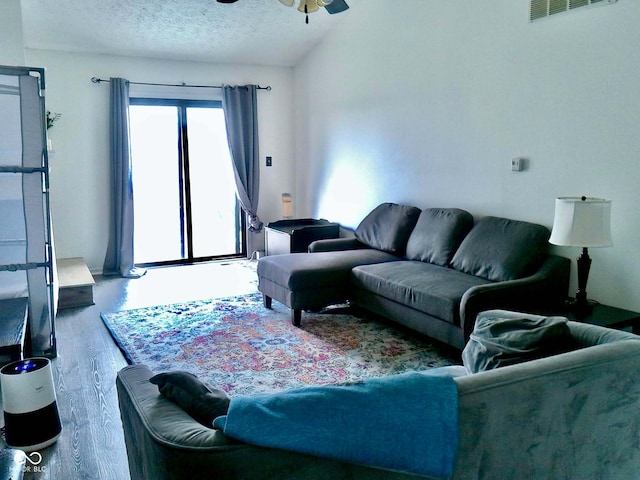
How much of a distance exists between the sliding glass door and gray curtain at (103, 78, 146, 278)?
0.26m

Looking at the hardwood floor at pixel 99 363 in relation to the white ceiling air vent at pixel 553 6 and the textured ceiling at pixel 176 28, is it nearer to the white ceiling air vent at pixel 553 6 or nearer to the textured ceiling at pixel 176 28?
the textured ceiling at pixel 176 28

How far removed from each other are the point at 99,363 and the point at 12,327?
2.00 ft

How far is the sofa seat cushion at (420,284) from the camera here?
3424mm

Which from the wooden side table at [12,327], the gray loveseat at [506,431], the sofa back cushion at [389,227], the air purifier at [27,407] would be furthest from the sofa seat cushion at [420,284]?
the wooden side table at [12,327]

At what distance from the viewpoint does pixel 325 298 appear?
14.4 ft

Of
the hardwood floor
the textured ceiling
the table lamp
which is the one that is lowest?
the hardwood floor

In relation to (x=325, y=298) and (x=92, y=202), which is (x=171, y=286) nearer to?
(x=92, y=202)

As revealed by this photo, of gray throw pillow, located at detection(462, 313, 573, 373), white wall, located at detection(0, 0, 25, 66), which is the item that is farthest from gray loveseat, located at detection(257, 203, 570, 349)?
white wall, located at detection(0, 0, 25, 66)

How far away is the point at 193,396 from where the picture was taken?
4.92ft

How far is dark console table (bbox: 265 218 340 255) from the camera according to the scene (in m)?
5.62

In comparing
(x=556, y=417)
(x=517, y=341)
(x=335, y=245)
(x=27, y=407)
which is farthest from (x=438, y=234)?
(x=27, y=407)

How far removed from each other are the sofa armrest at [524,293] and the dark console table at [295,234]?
8.69 ft

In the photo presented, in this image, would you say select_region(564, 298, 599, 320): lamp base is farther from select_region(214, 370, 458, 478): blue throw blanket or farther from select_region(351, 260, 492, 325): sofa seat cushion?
select_region(214, 370, 458, 478): blue throw blanket

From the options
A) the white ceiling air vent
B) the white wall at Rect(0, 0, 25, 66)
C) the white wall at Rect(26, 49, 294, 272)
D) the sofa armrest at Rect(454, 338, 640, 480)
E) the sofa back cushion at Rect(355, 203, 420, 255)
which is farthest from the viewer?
the white wall at Rect(26, 49, 294, 272)
